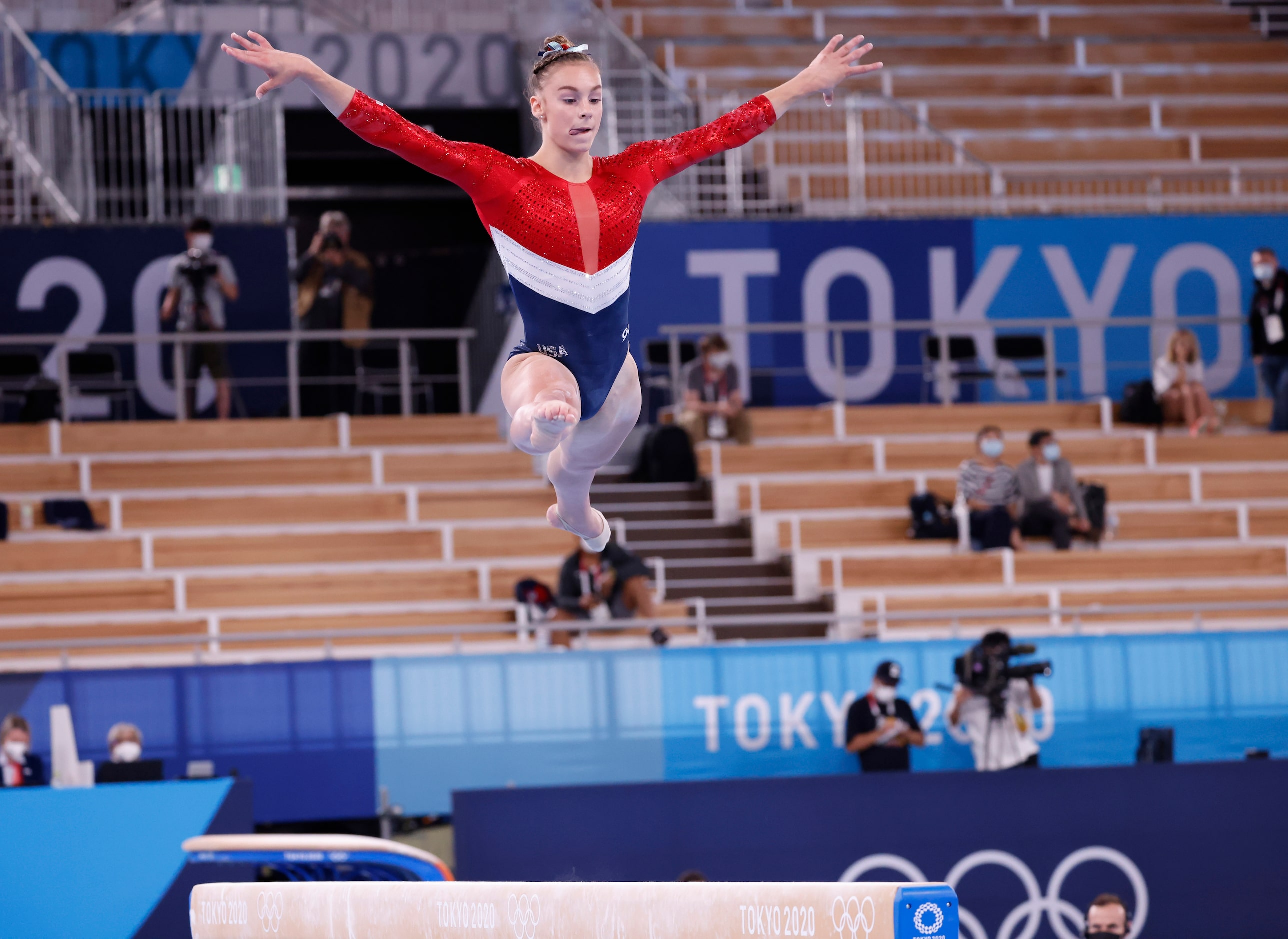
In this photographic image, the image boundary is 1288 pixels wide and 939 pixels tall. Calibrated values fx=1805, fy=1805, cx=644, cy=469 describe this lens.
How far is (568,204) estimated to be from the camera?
4961mm

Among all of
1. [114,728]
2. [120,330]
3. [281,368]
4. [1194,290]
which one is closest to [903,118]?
[1194,290]

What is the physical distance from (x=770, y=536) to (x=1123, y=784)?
12.2ft

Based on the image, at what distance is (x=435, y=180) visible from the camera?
18844 mm

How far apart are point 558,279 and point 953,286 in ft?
36.0

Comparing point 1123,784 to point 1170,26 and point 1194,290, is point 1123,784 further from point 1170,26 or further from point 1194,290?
point 1170,26

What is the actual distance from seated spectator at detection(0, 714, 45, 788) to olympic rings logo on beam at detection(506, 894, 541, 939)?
5393 millimetres

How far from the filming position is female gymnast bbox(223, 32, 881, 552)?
479 centimetres

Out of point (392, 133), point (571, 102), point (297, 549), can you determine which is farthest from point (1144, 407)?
point (392, 133)

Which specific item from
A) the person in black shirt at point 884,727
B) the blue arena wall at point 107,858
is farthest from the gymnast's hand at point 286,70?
the person in black shirt at point 884,727

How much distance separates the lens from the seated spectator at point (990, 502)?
40.3 feet

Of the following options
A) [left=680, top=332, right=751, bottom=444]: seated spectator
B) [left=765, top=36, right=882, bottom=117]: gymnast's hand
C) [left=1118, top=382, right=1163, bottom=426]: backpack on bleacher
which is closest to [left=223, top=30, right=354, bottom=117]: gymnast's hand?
[left=765, top=36, right=882, bottom=117]: gymnast's hand

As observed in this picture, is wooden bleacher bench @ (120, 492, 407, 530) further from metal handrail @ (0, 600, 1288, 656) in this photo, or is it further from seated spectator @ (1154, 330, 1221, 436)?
seated spectator @ (1154, 330, 1221, 436)

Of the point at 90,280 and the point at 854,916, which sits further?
the point at 90,280

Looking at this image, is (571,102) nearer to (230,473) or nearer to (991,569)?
(991,569)
